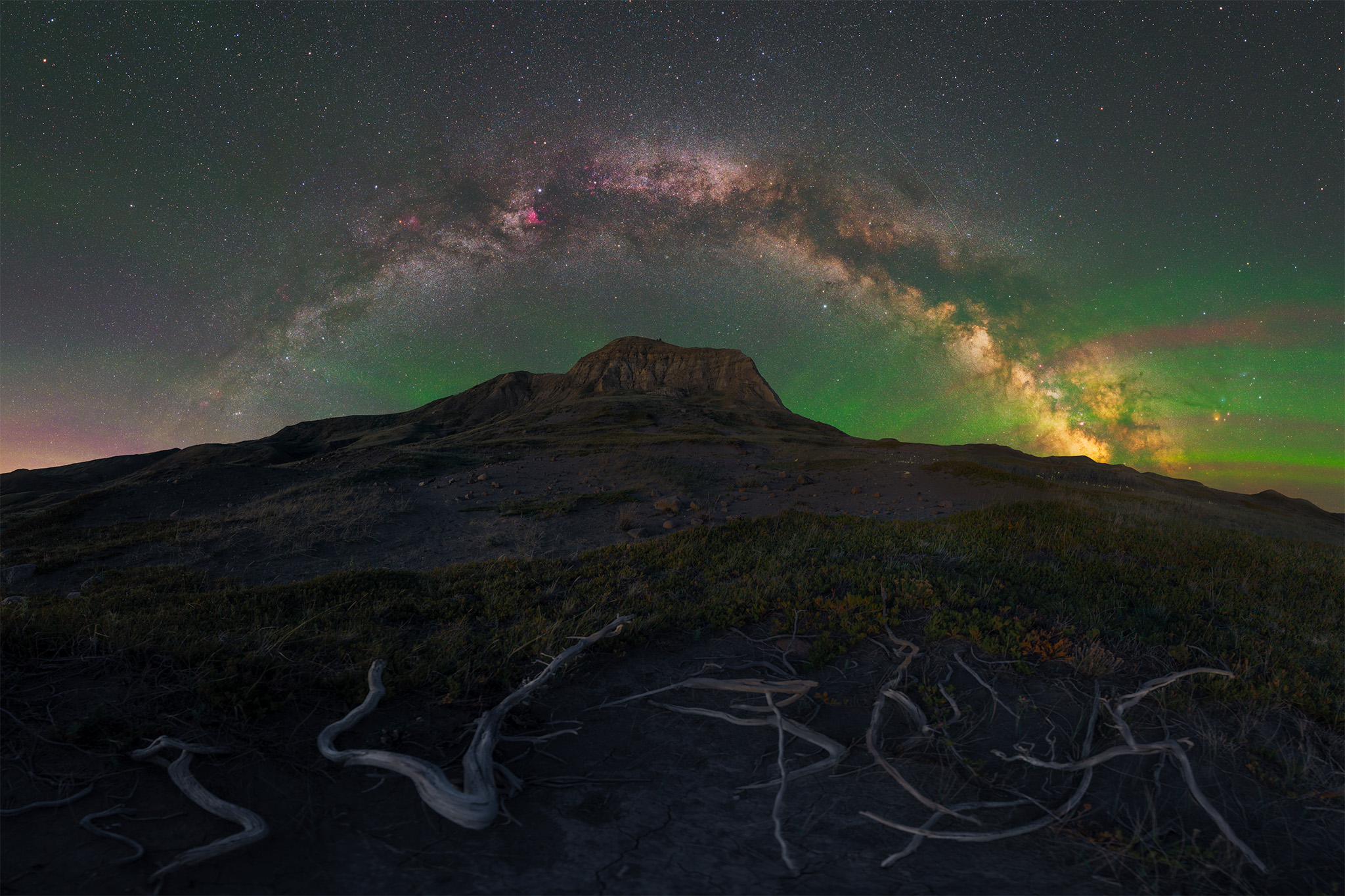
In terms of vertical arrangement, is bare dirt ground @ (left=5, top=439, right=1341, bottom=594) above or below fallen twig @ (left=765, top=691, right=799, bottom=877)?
above

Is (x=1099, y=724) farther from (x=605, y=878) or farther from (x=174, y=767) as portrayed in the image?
(x=174, y=767)

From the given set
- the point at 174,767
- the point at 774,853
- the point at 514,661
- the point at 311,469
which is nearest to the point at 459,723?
the point at 514,661

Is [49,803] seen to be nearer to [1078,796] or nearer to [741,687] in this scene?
[741,687]

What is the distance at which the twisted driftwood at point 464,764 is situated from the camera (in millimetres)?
3543

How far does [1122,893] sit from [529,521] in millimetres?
Result: 15319

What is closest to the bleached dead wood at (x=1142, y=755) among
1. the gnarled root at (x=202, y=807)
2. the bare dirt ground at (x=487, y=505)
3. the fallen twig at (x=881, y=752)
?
the fallen twig at (x=881, y=752)

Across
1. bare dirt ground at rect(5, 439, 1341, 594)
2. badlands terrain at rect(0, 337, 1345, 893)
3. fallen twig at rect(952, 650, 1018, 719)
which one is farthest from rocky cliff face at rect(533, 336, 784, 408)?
fallen twig at rect(952, 650, 1018, 719)

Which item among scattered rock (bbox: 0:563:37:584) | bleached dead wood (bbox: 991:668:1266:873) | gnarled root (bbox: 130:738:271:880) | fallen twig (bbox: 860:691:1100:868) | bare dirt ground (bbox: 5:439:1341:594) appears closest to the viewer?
gnarled root (bbox: 130:738:271:880)

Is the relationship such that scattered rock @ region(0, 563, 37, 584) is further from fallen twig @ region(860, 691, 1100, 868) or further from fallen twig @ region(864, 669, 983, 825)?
fallen twig @ region(860, 691, 1100, 868)

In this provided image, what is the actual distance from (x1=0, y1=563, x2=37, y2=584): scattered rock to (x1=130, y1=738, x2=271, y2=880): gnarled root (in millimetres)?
11424

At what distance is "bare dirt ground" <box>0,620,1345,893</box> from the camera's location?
3.26m

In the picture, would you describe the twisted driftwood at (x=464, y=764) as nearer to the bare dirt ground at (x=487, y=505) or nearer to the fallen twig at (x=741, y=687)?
the fallen twig at (x=741, y=687)

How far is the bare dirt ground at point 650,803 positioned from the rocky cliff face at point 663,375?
9687 centimetres

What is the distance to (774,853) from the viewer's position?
358cm
